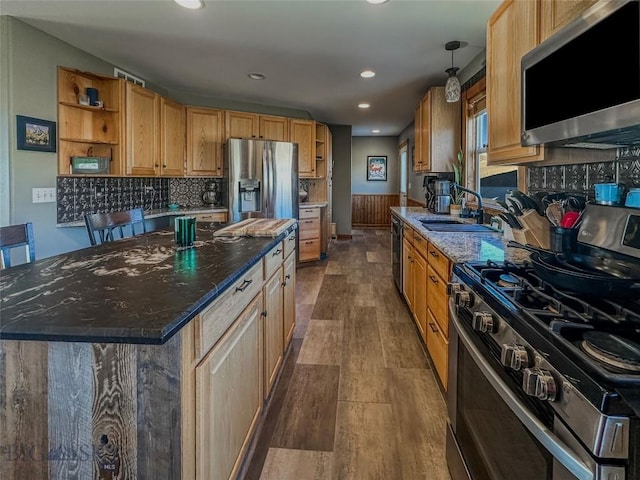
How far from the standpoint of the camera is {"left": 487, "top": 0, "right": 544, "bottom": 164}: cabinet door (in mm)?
1858

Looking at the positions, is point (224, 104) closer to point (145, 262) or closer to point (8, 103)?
point (8, 103)

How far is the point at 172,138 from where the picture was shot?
5.06 meters

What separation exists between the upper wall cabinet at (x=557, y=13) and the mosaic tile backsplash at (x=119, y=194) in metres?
3.78

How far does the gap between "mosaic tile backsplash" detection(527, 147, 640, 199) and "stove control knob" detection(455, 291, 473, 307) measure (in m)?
0.71

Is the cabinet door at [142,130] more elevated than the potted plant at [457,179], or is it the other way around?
the cabinet door at [142,130]

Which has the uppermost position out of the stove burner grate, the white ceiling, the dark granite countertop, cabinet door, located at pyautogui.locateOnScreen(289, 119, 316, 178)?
the white ceiling

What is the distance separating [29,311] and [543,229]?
6.12 ft

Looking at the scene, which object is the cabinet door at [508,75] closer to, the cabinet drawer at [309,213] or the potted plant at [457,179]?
the potted plant at [457,179]

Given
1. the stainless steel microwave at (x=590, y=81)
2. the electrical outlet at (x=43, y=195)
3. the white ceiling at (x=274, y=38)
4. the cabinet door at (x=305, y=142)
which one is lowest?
the electrical outlet at (x=43, y=195)

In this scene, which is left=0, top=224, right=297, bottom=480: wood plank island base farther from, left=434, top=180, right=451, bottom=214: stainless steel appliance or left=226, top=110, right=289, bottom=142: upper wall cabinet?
left=226, top=110, right=289, bottom=142: upper wall cabinet

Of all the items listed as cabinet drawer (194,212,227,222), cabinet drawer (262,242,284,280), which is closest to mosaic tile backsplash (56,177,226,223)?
cabinet drawer (194,212,227,222)

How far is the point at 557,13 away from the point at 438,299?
1.49 metres

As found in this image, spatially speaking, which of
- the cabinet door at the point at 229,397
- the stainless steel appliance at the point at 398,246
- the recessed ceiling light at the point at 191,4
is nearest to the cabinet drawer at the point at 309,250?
the stainless steel appliance at the point at 398,246

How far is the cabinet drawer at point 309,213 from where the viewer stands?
6.21 meters
